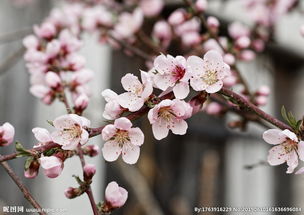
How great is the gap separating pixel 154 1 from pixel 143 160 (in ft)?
3.96

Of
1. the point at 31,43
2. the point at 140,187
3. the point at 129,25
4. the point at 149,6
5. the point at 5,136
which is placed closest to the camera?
the point at 5,136

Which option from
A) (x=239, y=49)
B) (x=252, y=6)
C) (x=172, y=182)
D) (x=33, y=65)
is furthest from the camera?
(x=172, y=182)

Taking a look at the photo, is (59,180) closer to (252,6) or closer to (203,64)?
(252,6)

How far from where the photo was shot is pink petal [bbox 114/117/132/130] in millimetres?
672

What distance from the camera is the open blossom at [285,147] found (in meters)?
0.69

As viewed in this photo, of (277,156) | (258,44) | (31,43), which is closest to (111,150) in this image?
(277,156)

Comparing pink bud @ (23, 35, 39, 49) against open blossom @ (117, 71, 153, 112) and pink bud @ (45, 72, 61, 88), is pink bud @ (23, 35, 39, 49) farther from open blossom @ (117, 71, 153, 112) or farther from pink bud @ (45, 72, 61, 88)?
Answer: open blossom @ (117, 71, 153, 112)

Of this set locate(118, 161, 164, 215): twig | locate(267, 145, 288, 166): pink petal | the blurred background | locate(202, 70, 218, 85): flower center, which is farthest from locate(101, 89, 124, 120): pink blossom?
locate(118, 161, 164, 215): twig

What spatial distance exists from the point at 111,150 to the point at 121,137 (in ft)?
0.09

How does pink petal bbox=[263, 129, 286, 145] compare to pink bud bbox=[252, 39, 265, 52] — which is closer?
pink petal bbox=[263, 129, 286, 145]

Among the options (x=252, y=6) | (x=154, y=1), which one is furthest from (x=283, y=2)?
(x=154, y=1)

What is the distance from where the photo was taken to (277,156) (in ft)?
2.44

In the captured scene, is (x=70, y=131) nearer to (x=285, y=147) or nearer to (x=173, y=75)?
(x=173, y=75)

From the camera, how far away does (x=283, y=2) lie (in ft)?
6.07
